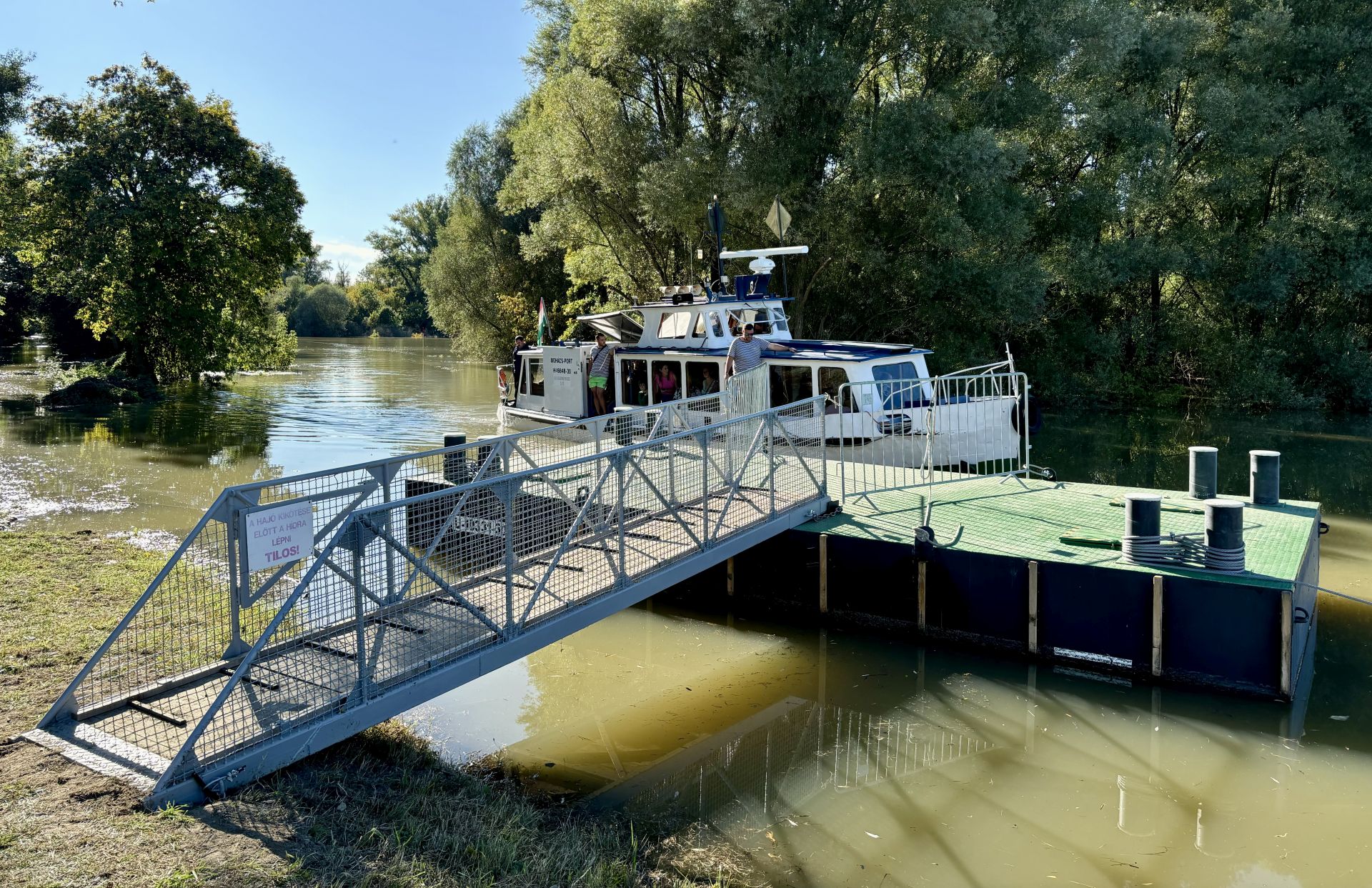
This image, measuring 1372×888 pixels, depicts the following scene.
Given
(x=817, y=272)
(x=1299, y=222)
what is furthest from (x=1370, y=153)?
(x=817, y=272)

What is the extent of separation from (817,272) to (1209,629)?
2119cm

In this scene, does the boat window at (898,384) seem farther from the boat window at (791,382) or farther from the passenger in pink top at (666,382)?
the passenger in pink top at (666,382)

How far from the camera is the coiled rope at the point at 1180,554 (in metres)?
9.86

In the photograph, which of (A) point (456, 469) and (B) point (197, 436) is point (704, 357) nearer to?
(A) point (456, 469)

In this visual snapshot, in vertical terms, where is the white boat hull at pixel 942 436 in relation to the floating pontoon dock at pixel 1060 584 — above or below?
above

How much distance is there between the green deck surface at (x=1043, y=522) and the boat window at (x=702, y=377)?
3.58 metres

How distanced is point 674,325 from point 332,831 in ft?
44.6

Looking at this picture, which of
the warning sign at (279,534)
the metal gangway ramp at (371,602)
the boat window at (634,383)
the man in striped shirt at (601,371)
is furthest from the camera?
the man in striped shirt at (601,371)

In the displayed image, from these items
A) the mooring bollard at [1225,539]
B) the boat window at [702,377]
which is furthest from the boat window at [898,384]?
the mooring bollard at [1225,539]

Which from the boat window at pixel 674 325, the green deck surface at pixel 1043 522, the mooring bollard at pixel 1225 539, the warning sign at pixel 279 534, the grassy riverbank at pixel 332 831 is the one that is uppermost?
the boat window at pixel 674 325

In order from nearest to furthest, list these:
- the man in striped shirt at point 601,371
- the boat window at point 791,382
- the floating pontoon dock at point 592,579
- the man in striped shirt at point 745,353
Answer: the floating pontoon dock at point 592,579, the man in striped shirt at point 745,353, the boat window at point 791,382, the man in striped shirt at point 601,371

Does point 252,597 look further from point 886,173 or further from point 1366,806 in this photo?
point 886,173

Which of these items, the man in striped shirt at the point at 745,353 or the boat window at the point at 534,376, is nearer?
the man in striped shirt at the point at 745,353

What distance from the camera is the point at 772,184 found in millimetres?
27641
